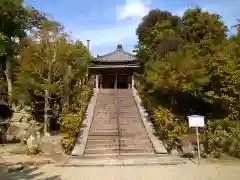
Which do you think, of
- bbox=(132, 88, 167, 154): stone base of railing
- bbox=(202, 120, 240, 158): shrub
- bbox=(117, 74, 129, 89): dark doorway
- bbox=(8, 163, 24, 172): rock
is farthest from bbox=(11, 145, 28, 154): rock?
bbox=(117, 74, 129, 89): dark doorway

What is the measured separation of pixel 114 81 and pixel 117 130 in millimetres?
19202

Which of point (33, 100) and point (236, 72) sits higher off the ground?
point (236, 72)

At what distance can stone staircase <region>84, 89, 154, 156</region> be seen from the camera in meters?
16.1

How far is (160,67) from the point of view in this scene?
19672mm

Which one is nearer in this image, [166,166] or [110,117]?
[166,166]

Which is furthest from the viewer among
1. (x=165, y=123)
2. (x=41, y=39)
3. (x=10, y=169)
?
(x=41, y=39)

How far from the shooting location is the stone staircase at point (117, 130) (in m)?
16.1

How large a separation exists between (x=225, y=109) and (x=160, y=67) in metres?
4.84

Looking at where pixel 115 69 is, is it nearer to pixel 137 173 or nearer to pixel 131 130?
pixel 131 130

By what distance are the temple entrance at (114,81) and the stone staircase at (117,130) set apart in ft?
35.5

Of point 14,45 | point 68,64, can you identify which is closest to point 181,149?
point 68,64

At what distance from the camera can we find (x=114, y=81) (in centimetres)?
3766

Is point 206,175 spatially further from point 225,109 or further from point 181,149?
point 225,109

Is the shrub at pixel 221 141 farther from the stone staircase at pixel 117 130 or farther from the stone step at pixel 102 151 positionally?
the stone step at pixel 102 151
